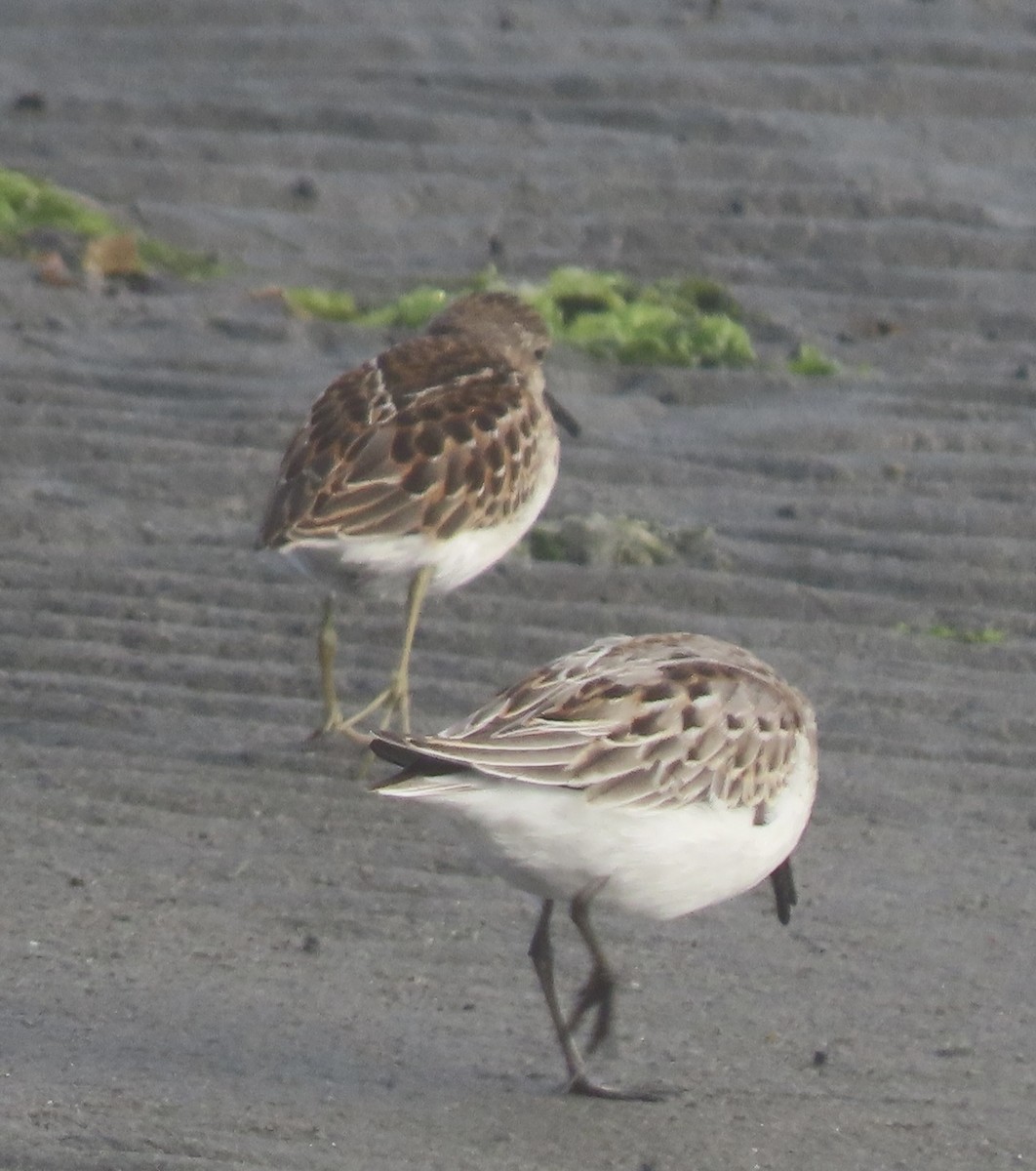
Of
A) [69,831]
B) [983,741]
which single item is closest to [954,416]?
[983,741]

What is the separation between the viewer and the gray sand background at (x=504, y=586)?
4.94 meters

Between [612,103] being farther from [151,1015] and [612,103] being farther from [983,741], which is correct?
[151,1015]

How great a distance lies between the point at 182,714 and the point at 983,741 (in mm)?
2002

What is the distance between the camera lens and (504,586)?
7676 mm

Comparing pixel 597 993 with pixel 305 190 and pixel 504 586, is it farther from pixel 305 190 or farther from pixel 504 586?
pixel 305 190

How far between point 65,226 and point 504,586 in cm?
337

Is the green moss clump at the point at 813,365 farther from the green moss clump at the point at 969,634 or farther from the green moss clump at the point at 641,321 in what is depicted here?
the green moss clump at the point at 969,634

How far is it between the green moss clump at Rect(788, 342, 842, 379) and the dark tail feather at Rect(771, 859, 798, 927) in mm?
4012

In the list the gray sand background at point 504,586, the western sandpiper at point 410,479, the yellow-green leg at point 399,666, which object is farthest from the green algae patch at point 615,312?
the yellow-green leg at point 399,666

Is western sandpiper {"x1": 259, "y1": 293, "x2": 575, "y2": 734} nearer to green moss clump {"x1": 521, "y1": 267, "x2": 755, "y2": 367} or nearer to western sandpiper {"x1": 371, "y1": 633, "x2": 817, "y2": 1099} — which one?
western sandpiper {"x1": 371, "y1": 633, "x2": 817, "y2": 1099}

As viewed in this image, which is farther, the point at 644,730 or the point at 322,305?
the point at 322,305

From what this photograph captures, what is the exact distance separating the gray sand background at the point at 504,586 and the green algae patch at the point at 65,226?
0.56ft

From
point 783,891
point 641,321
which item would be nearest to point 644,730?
point 783,891

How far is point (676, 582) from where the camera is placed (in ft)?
25.1
